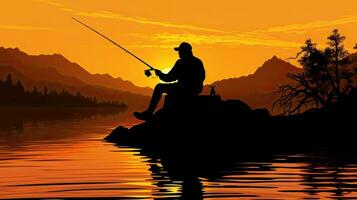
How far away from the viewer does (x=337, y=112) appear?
33.2 meters

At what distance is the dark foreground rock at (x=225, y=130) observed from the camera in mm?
28266

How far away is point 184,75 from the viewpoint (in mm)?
27297

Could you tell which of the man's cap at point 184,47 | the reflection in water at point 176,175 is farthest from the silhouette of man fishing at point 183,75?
the reflection in water at point 176,175

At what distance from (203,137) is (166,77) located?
249 centimetres

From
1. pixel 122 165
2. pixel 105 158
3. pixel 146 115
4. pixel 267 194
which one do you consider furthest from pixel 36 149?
pixel 267 194

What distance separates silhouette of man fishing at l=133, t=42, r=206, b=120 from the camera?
27250 millimetres

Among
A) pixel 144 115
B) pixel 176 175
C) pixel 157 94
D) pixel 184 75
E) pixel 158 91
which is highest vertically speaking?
pixel 184 75

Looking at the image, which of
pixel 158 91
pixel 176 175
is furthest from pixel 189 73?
pixel 176 175

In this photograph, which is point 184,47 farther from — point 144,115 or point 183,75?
point 144,115

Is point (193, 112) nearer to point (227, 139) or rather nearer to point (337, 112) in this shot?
point (227, 139)

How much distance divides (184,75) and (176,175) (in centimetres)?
944

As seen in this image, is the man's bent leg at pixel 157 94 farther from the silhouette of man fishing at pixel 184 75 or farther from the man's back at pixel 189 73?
the man's back at pixel 189 73

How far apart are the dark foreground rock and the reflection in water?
2090 millimetres

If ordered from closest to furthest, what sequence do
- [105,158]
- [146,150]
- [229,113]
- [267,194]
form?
[267,194] < [105,158] < [146,150] < [229,113]
